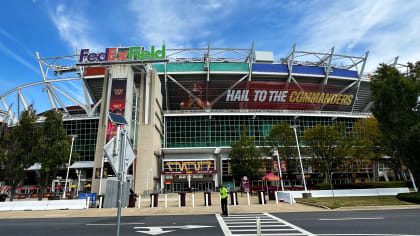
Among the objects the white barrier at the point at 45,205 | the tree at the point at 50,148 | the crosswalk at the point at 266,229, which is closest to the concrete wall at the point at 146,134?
the tree at the point at 50,148

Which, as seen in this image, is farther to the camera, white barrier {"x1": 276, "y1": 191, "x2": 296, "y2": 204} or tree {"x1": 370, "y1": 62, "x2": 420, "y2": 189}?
tree {"x1": 370, "y1": 62, "x2": 420, "y2": 189}

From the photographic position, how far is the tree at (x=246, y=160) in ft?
119

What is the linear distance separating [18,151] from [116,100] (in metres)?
17.1

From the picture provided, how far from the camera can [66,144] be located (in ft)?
93.6

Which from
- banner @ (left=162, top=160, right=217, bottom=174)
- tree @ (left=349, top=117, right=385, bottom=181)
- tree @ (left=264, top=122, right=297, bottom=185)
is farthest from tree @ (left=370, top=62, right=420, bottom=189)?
banner @ (left=162, top=160, right=217, bottom=174)

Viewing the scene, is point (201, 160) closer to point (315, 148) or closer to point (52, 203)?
point (315, 148)

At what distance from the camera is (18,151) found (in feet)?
84.7

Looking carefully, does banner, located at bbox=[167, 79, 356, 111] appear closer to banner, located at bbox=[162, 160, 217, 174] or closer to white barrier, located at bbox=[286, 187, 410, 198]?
banner, located at bbox=[162, 160, 217, 174]

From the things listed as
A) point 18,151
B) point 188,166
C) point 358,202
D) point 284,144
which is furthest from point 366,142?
point 18,151

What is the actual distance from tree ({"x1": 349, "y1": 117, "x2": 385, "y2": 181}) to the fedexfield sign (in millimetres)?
33814

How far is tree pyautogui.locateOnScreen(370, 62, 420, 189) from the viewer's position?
2125cm

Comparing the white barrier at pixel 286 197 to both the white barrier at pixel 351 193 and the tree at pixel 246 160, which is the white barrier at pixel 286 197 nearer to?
the white barrier at pixel 351 193

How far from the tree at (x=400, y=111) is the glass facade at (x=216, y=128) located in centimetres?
2814

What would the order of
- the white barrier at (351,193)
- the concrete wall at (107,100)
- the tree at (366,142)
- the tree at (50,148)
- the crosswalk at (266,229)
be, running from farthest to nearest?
the concrete wall at (107,100) < the tree at (366,142) < the tree at (50,148) < the white barrier at (351,193) < the crosswalk at (266,229)
